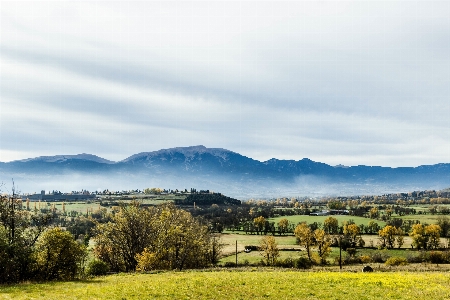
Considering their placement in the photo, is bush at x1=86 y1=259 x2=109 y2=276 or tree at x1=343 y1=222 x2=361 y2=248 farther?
tree at x1=343 y1=222 x2=361 y2=248

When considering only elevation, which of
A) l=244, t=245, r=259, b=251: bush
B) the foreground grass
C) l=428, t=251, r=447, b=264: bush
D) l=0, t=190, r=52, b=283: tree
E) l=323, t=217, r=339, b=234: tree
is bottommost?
l=244, t=245, r=259, b=251: bush

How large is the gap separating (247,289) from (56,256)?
28.0m

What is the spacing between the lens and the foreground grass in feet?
105

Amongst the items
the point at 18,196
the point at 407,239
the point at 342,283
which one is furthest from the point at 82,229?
the point at 407,239

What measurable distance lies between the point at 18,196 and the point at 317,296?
47937 millimetres

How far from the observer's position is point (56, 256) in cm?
4569

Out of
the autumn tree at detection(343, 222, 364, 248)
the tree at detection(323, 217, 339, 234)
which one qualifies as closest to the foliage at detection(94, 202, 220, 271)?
the autumn tree at detection(343, 222, 364, 248)

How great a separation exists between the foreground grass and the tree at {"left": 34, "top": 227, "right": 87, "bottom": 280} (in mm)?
8884

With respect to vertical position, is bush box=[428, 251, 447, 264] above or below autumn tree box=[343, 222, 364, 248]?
above

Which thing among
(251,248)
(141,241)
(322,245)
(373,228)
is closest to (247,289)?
(141,241)

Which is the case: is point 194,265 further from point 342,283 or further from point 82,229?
point 82,229

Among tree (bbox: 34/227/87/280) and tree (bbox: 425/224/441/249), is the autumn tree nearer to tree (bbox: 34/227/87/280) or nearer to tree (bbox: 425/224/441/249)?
tree (bbox: 425/224/441/249)

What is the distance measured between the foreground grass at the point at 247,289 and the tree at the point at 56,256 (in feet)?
29.1

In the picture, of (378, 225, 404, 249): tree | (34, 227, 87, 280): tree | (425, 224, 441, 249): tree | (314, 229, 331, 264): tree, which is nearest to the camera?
(34, 227, 87, 280): tree
